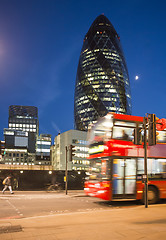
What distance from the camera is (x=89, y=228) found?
8281mm

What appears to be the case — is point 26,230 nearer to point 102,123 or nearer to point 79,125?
point 102,123

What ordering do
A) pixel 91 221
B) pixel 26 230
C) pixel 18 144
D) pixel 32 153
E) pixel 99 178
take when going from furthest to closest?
pixel 32 153 < pixel 18 144 < pixel 99 178 < pixel 91 221 < pixel 26 230

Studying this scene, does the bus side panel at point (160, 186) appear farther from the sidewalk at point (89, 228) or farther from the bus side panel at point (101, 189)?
the sidewalk at point (89, 228)

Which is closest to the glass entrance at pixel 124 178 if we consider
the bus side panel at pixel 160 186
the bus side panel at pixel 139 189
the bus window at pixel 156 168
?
the bus side panel at pixel 139 189

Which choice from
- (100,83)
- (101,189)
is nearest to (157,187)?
(101,189)

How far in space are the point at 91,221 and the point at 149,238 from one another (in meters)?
3.14

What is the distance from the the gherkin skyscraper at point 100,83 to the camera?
561ft

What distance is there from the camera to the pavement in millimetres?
7171

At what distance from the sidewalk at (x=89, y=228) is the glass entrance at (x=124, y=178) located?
3.81m

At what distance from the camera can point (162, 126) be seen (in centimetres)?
1658

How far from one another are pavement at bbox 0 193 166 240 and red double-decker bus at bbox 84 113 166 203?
3928mm

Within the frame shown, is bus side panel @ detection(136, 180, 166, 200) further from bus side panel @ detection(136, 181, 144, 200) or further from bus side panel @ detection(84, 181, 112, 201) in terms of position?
bus side panel @ detection(84, 181, 112, 201)

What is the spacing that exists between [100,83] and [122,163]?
16299 cm

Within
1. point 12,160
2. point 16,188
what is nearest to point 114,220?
point 16,188
